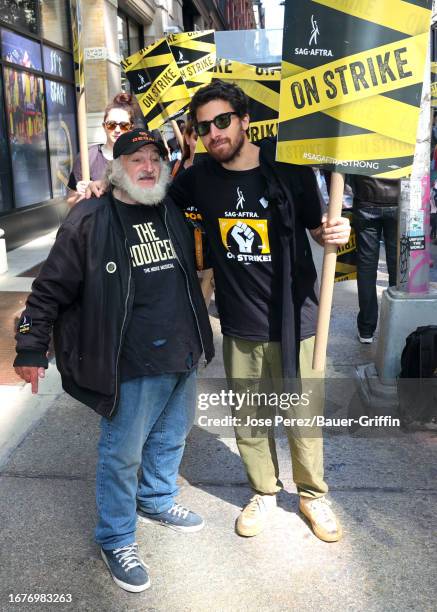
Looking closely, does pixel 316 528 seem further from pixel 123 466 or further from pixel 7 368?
pixel 7 368

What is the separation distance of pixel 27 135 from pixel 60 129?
1754 millimetres

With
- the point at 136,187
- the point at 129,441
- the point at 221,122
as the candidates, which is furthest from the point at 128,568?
the point at 221,122

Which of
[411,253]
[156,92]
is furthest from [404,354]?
[156,92]

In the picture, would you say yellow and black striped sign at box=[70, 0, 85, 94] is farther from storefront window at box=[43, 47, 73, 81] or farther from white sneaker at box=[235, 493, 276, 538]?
storefront window at box=[43, 47, 73, 81]

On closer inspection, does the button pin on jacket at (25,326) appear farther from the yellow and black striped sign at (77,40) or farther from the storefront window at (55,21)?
the storefront window at (55,21)

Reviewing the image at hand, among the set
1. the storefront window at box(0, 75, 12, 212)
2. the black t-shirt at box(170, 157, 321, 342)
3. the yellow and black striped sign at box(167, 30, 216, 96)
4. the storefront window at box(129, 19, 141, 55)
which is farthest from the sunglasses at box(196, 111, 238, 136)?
the storefront window at box(129, 19, 141, 55)

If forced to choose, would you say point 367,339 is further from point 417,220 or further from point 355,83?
point 355,83

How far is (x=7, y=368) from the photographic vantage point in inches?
193

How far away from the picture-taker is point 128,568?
263 cm

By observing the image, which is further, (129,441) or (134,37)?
(134,37)

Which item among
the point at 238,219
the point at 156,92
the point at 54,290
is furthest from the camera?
the point at 156,92

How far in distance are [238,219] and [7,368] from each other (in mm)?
2917

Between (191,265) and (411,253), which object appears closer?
(191,265)
